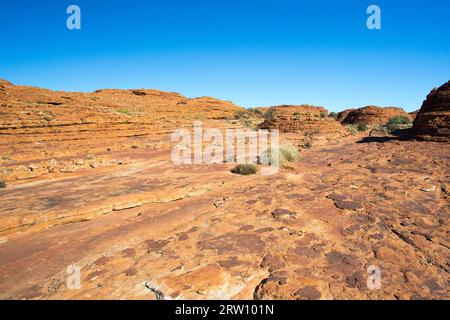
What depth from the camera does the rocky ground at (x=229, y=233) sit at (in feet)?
8.44

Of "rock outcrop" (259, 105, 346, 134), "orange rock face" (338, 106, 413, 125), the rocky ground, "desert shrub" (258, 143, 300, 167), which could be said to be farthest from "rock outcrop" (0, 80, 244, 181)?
"orange rock face" (338, 106, 413, 125)

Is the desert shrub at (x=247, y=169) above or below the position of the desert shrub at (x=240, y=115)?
below

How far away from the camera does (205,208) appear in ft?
15.7

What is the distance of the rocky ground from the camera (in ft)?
8.44

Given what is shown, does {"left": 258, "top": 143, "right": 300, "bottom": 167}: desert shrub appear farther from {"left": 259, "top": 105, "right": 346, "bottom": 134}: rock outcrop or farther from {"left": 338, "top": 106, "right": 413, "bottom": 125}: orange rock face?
{"left": 338, "top": 106, "right": 413, "bottom": 125}: orange rock face

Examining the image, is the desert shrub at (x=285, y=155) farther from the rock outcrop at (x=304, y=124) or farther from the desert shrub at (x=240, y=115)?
the desert shrub at (x=240, y=115)

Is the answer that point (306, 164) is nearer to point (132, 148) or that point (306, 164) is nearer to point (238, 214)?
point (238, 214)

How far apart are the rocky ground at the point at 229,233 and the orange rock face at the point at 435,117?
6097 mm

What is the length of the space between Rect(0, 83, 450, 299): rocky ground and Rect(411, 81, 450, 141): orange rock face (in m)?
6.10

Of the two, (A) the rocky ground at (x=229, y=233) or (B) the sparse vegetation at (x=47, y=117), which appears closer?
(A) the rocky ground at (x=229, y=233)

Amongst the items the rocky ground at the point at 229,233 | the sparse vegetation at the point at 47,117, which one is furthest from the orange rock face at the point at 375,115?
the sparse vegetation at the point at 47,117
